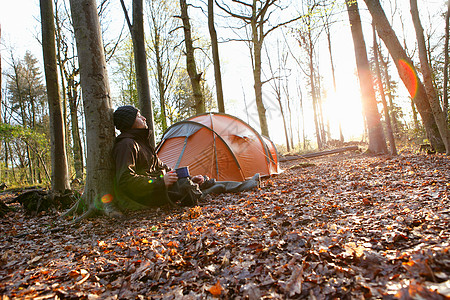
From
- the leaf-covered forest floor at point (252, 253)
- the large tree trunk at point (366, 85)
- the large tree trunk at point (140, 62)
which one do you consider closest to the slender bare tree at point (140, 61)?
the large tree trunk at point (140, 62)

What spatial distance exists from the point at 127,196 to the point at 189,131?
2.73m

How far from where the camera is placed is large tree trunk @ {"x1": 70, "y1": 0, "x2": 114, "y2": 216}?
336cm

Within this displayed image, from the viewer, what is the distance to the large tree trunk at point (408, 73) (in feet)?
20.6

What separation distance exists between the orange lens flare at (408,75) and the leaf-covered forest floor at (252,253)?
406 cm

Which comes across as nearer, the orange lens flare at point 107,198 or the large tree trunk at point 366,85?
the orange lens flare at point 107,198

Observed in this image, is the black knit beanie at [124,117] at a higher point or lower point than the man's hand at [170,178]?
higher

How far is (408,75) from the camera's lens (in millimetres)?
6242

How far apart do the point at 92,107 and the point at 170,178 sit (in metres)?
1.47

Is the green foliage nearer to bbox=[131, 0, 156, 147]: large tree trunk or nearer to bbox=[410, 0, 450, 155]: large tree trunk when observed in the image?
bbox=[131, 0, 156, 147]: large tree trunk

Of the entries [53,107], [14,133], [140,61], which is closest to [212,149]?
[140,61]

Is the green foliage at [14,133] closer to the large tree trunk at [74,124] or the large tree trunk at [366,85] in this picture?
the large tree trunk at [74,124]

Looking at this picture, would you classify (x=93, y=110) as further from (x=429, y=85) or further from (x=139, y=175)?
(x=429, y=85)

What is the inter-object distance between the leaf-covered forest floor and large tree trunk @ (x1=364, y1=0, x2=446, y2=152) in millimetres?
4088

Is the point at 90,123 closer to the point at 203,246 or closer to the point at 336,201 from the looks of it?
the point at 203,246
